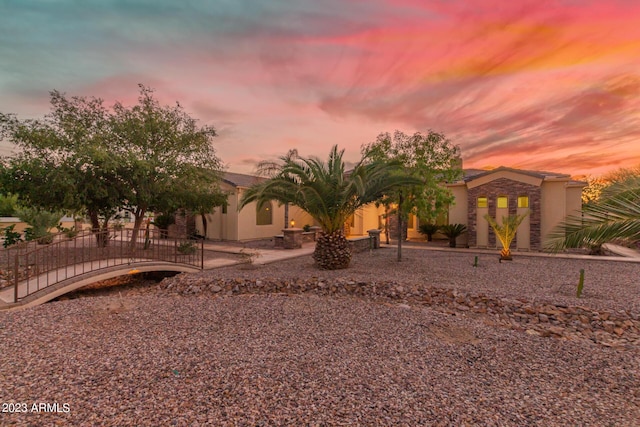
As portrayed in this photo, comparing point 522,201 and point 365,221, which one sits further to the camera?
point 365,221

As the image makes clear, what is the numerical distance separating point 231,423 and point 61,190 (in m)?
11.0

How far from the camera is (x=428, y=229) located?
17.4 m

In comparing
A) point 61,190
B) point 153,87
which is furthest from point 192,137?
point 61,190

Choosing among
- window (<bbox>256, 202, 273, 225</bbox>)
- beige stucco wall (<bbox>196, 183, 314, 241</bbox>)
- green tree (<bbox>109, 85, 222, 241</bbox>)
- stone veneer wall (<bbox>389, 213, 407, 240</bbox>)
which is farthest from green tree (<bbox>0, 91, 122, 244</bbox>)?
stone veneer wall (<bbox>389, 213, 407, 240</bbox>)

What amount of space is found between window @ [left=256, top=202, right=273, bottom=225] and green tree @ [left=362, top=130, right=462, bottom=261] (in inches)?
361

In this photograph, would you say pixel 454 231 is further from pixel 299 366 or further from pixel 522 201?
pixel 299 366

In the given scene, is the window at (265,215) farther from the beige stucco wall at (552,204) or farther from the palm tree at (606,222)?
the palm tree at (606,222)

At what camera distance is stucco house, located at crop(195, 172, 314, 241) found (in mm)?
17203

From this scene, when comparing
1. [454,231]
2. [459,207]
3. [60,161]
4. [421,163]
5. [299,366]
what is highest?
[421,163]

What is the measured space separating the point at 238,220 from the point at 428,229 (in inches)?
467

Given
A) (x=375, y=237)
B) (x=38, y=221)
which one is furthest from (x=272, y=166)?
(x=38, y=221)

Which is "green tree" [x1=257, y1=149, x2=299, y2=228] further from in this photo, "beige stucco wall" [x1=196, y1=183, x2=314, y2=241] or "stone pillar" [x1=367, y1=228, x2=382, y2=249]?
"beige stucco wall" [x1=196, y1=183, x2=314, y2=241]

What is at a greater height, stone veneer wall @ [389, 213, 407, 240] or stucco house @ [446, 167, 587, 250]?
stucco house @ [446, 167, 587, 250]

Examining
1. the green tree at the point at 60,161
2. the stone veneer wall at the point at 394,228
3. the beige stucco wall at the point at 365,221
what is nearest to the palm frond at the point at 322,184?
the green tree at the point at 60,161
